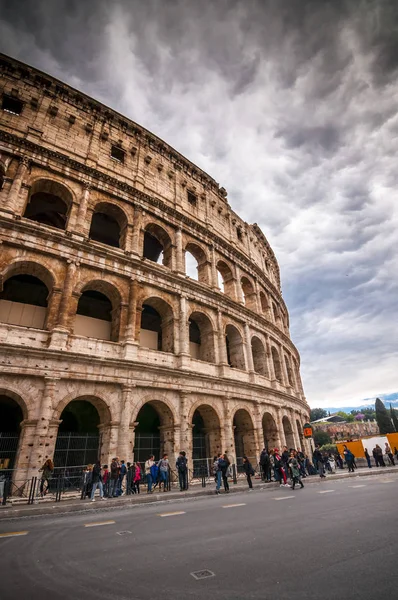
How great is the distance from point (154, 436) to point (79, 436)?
4.45 m

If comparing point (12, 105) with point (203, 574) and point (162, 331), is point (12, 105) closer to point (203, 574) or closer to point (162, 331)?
point (162, 331)

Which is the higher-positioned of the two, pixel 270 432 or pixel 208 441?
pixel 270 432

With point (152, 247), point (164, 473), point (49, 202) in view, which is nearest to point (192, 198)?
point (152, 247)

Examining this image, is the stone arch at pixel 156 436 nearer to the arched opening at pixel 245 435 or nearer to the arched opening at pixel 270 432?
the arched opening at pixel 245 435

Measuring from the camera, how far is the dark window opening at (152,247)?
67.6 ft

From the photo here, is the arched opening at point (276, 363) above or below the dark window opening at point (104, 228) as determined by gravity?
below

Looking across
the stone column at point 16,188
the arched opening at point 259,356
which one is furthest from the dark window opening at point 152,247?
the arched opening at point 259,356

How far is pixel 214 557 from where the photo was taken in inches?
151

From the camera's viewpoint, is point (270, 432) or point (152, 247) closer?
point (270, 432)

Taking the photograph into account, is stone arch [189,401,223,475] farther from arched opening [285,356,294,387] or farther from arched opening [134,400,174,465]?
arched opening [285,356,294,387]

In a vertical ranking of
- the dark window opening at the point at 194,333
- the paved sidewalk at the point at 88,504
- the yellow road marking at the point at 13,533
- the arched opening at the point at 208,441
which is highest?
the dark window opening at the point at 194,333

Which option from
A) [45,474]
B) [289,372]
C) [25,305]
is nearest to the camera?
[45,474]

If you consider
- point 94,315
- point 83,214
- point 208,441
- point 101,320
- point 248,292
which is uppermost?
point 248,292

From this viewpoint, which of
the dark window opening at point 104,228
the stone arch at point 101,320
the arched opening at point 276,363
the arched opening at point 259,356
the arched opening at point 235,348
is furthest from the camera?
the arched opening at point 276,363
